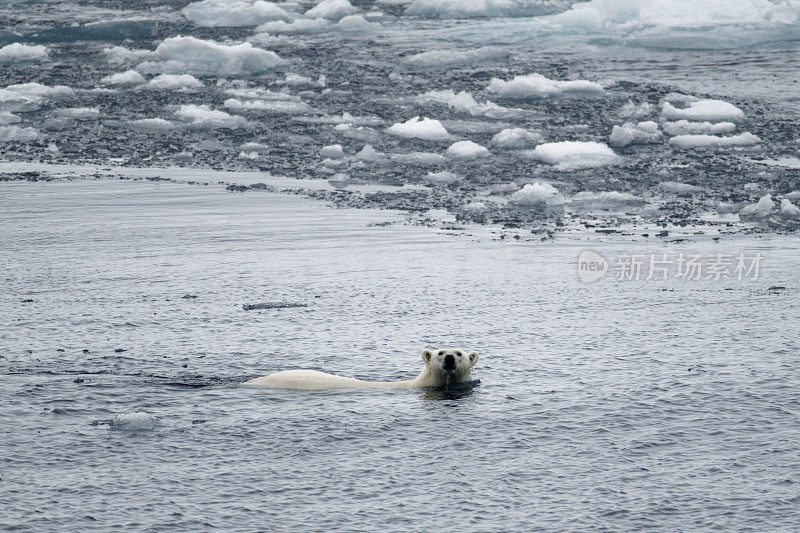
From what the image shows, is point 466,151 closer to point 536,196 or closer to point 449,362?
point 536,196

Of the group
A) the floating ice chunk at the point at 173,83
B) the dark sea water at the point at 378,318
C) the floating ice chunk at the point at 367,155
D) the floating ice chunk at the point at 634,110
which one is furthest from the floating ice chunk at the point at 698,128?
the floating ice chunk at the point at 173,83

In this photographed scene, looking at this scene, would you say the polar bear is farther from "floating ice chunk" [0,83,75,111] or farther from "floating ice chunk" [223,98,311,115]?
"floating ice chunk" [0,83,75,111]

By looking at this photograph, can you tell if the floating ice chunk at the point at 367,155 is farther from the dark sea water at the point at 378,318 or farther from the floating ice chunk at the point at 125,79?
the floating ice chunk at the point at 125,79

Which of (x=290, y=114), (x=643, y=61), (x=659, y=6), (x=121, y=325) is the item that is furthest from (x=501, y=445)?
(x=659, y=6)

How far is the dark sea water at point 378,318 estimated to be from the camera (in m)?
4.45

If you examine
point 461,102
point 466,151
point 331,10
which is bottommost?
point 466,151

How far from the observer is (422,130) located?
14609mm

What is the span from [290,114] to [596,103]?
4700 millimetres

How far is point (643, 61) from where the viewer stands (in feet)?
65.6

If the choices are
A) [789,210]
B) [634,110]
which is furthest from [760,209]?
[634,110]

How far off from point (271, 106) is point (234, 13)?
6.85m

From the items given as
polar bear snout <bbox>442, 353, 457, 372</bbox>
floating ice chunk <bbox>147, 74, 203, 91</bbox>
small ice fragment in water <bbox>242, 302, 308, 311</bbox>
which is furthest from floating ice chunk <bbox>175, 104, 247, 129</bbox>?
polar bear snout <bbox>442, 353, 457, 372</bbox>

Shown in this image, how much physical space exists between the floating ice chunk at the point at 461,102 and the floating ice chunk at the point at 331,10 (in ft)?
22.8

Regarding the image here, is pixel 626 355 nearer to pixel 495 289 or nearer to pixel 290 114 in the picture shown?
pixel 495 289
